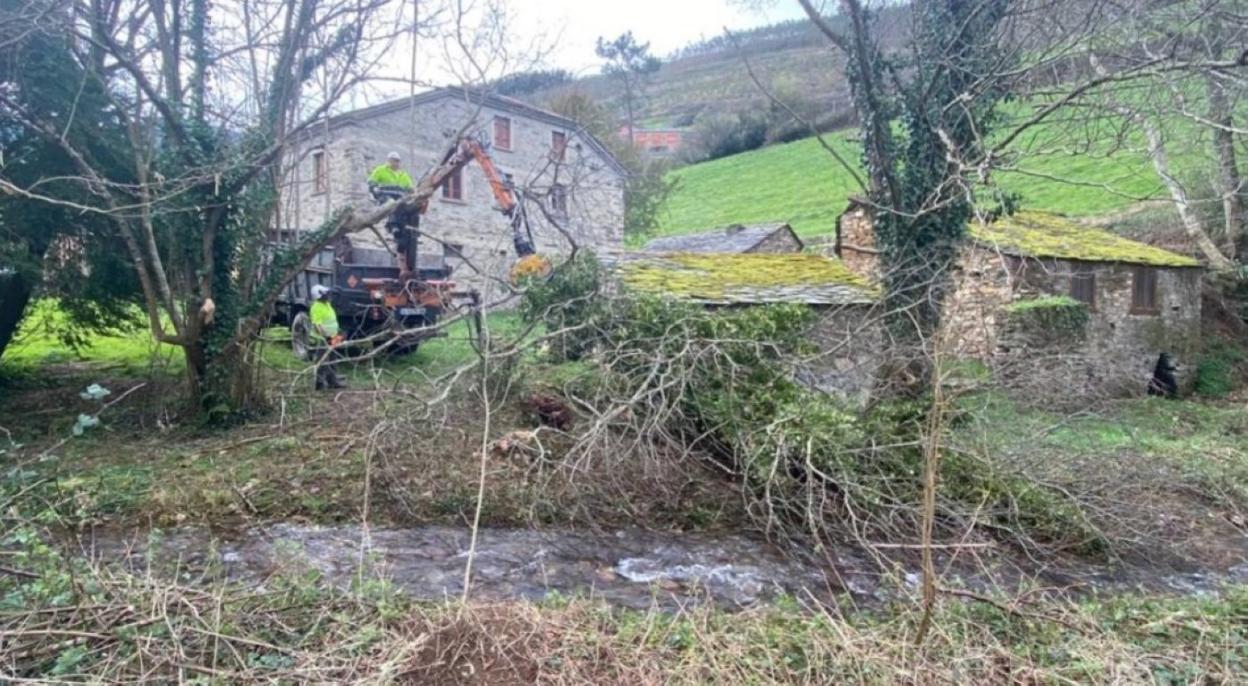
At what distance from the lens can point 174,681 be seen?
3.56 meters

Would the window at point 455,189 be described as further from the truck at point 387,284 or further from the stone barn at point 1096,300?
the stone barn at point 1096,300

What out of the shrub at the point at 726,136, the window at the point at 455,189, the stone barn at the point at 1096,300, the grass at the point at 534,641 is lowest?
the grass at the point at 534,641

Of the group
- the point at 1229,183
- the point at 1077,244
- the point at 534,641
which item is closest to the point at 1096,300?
the point at 1077,244

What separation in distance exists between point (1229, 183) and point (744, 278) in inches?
439

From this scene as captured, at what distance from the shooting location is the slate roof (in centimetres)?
2073

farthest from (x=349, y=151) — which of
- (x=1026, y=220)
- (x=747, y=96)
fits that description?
(x=747, y=96)

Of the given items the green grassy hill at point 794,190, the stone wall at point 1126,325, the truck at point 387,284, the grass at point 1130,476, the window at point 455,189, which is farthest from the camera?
the window at point 455,189

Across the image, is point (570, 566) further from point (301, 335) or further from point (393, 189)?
point (301, 335)

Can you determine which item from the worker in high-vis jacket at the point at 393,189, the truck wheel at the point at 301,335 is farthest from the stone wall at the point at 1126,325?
the truck wheel at the point at 301,335

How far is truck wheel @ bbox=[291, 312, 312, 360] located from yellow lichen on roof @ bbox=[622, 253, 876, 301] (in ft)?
16.4

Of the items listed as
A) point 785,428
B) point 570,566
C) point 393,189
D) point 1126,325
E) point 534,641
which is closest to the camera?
point 534,641

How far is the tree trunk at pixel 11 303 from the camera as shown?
31.2 feet

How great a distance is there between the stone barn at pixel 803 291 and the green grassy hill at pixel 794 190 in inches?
432

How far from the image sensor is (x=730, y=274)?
39.0 ft
